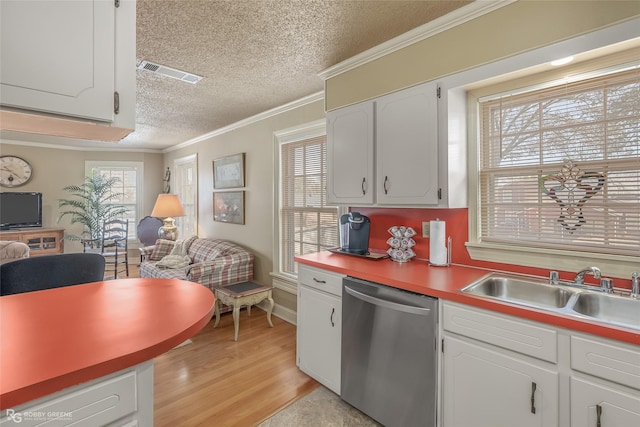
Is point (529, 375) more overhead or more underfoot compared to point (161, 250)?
more underfoot

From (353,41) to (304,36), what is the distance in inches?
14.3

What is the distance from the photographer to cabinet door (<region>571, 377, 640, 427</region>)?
3.57 ft

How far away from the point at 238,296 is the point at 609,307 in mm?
2813

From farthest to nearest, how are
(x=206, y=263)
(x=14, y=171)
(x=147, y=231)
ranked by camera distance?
1. (x=147, y=231)
2. (x=14, y=171)
3. (x=206, y=263)

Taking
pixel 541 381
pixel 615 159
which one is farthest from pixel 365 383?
pixel 615 159

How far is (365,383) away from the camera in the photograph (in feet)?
6.23

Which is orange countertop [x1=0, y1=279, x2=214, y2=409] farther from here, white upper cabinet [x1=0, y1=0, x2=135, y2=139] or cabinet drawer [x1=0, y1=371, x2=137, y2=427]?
white upper cabinet [x1=0, y1=0, x2=135, y2=139]

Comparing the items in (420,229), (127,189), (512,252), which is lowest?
(512,252)

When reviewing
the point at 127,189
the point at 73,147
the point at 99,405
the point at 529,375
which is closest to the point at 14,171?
the point at 73,147

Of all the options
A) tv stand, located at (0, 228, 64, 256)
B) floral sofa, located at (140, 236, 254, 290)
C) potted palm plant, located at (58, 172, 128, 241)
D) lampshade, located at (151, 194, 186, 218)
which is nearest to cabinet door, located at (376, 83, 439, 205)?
floral sofa, located at (140, 236, 254, 290)

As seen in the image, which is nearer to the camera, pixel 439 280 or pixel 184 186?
pixel 439 280

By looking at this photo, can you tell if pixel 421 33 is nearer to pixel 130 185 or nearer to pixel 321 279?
pixel 321 279

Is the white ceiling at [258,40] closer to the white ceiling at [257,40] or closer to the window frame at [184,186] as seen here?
the white ceiling at [257,40]

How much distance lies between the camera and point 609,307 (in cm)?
143
